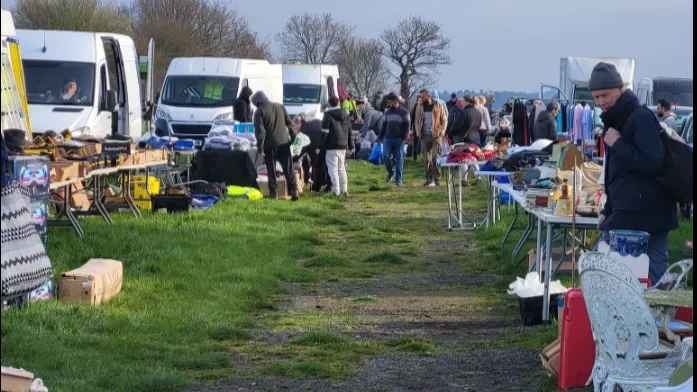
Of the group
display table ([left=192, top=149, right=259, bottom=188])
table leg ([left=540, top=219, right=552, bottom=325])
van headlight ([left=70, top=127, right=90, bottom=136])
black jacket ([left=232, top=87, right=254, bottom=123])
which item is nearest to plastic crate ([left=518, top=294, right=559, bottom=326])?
table leg ([left=540, top=219, right=552, bottom=325])

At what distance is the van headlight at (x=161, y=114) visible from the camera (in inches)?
1028

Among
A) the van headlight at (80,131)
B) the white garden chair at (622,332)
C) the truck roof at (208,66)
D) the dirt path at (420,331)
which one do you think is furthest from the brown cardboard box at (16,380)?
the truck roof at (208,66)

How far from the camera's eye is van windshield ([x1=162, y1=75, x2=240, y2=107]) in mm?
26344

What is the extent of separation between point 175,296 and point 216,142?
9.83 meters

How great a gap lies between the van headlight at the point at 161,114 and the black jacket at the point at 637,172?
19.3 meters

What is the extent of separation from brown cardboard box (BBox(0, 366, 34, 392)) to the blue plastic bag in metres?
26.4

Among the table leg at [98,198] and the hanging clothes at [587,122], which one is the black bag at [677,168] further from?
the hanging clothes at [587,122]

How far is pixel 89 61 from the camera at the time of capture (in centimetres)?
1984

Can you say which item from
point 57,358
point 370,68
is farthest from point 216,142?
point 370,68

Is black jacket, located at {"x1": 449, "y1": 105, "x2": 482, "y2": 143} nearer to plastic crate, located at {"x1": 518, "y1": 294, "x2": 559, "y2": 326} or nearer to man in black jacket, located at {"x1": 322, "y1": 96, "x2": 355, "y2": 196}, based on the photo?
man in black jacket, located at {"x1": 322, "y1": 96, "x2": 355, "y2": 196}

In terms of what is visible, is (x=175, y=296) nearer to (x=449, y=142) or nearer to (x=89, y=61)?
(x=89, y=61)

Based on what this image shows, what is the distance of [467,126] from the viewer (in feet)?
78.2

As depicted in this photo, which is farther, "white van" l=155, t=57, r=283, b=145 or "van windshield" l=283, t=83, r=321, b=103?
"van windshield" l=283, t=83, r=321, b=103

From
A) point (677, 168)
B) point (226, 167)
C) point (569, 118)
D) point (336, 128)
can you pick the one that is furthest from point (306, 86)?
point (677, 168)
